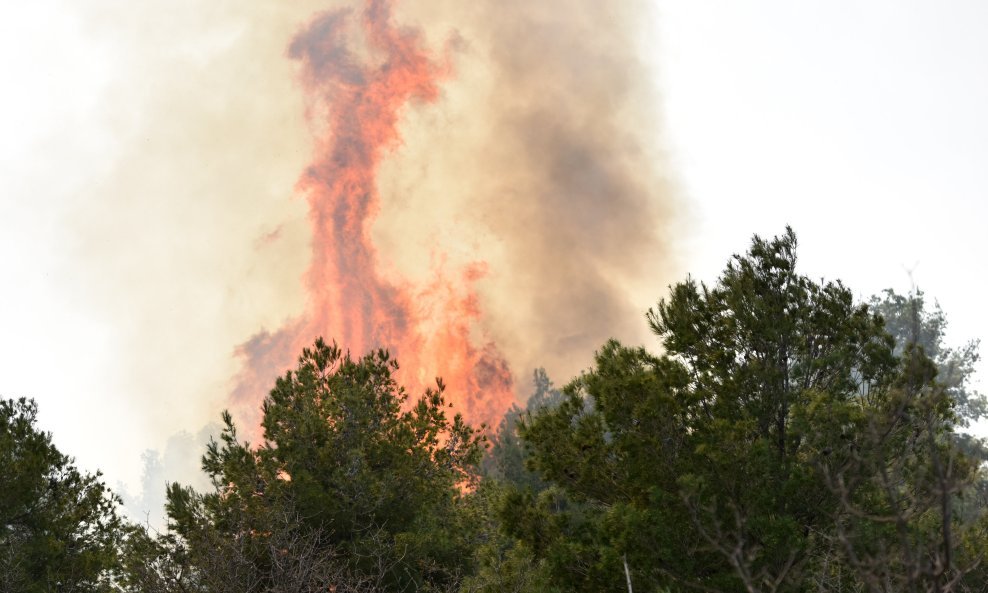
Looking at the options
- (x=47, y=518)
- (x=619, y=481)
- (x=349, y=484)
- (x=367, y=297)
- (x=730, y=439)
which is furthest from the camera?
(x=367, y=297)

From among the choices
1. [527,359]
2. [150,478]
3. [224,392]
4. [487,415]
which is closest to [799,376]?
[487,415]

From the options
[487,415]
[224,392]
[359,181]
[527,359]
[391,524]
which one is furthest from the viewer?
[224,392]

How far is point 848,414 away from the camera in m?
11.7

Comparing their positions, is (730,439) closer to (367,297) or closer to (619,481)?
(619,481)

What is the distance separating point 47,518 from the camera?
1772 centimetres

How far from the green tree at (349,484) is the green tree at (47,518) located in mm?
1900

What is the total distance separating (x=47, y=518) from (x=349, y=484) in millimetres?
7154

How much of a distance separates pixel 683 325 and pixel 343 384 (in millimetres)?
9982

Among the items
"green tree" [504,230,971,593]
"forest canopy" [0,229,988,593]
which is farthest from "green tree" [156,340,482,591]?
"green tree" [504,230,971,593]

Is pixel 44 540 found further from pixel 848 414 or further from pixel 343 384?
pixel 848 414

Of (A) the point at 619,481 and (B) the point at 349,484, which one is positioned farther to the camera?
(B) the point at 349,484

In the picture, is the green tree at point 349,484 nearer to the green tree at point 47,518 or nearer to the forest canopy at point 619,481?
the forest canopy at point 619,481

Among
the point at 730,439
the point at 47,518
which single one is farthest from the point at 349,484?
the point at 730,439

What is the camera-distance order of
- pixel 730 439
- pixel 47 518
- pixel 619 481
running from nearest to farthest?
pixel 730 439
pixel 619 481
pixel 47 518
